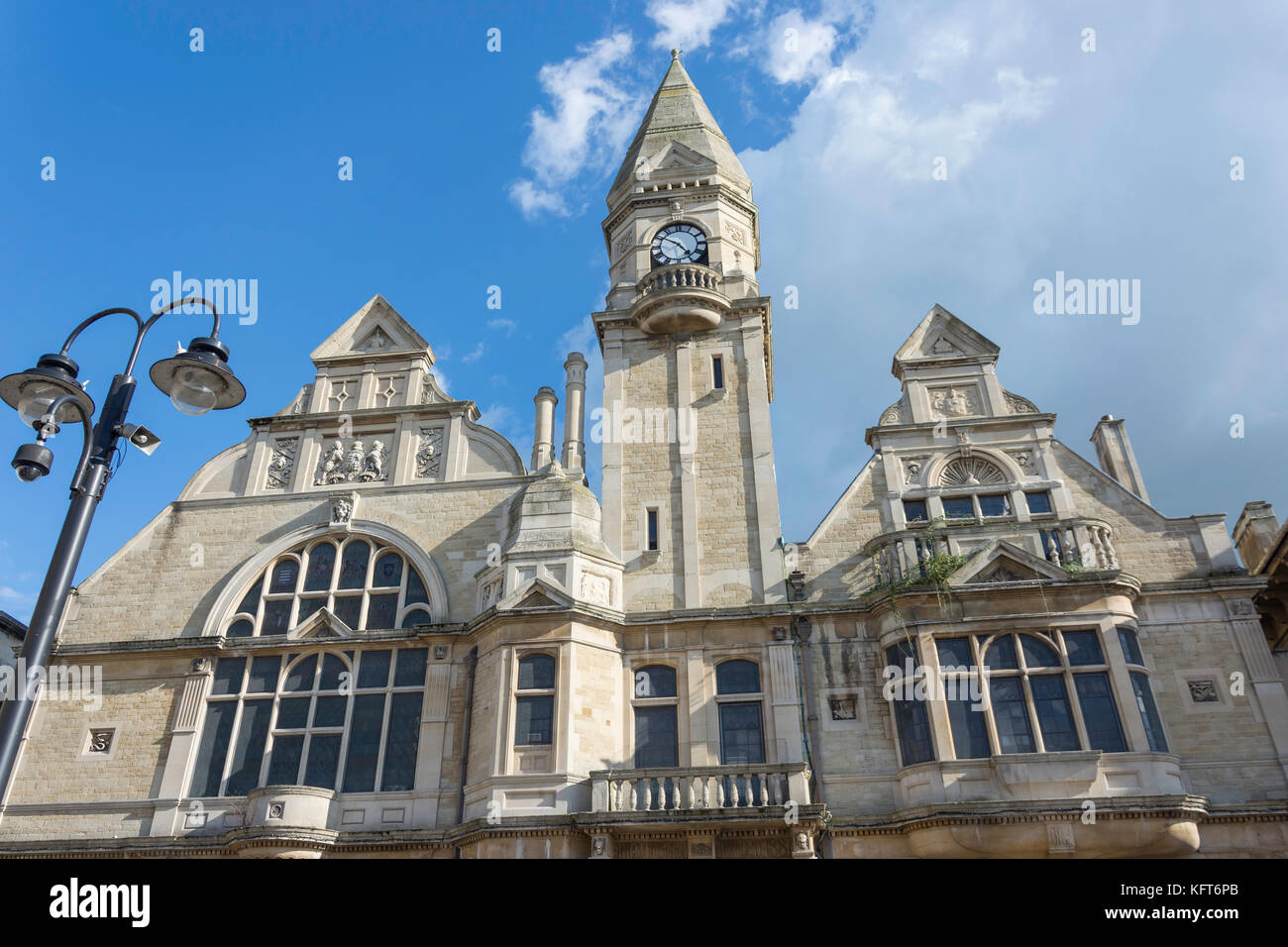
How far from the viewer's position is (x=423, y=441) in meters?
24.9

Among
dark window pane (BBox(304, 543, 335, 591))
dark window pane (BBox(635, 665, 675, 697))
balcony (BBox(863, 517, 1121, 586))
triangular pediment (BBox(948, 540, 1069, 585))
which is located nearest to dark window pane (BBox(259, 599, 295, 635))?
dark window pane (BBox(304, 543, 335, 591))

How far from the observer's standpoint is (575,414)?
2489 centimetres

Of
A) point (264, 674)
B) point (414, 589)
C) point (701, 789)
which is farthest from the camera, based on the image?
point (414, 589)

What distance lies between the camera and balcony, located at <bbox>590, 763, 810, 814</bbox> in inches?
689

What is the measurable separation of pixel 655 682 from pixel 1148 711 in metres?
9.88

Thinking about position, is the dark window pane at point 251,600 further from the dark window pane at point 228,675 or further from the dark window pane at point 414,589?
the dark window pane at point 414,589

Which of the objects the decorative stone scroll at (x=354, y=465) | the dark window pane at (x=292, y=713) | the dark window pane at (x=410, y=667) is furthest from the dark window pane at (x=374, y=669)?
the decorative stone scroll at (x=354, y=465)

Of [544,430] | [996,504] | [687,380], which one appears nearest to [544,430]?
[544,430]

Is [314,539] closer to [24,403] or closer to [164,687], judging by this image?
[164,687]

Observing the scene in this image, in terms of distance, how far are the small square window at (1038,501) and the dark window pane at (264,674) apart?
17.8 metres

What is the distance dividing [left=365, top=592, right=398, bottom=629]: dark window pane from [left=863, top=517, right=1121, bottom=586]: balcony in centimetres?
1120

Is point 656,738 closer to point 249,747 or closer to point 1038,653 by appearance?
point 1038,653

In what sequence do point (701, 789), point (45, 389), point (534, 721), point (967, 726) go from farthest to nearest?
point (534, 721)
point (967, 726)
point (701, 789)
point (45, 389)
